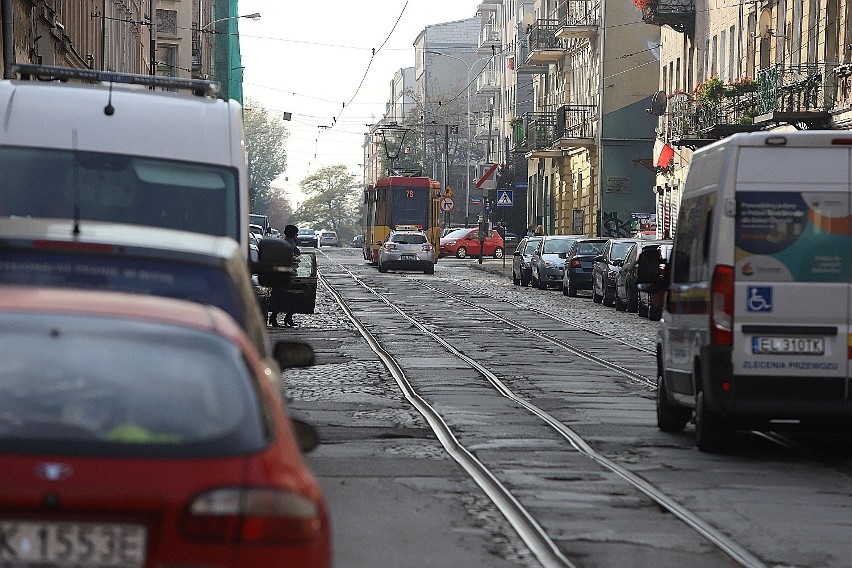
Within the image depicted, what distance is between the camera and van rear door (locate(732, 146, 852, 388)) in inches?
467

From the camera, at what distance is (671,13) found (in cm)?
5403

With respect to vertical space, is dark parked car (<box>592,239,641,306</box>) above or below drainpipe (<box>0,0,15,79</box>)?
below

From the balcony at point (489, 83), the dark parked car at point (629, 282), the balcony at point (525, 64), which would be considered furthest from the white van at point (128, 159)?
the balcony at point (489, 83)

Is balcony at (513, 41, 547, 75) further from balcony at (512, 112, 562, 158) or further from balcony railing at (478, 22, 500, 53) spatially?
Result: balcony railing at (478, 22, 500, 53)

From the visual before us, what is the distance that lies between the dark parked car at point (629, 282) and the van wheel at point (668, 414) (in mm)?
19806

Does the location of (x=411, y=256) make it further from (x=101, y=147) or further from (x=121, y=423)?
(x=121, y=423)

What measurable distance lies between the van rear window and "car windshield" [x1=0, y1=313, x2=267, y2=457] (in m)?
7.36

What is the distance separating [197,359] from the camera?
5.02 m

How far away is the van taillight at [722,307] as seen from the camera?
39.1 feet

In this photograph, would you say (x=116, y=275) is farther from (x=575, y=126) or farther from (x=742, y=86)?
(x=575, y=126)

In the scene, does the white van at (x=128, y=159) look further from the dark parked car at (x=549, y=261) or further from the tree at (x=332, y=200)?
the tree at (x=332, y=200)

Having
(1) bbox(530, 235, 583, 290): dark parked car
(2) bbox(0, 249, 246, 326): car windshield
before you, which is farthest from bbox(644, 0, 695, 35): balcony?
(2) bbox(0, 249, 246, 326): car windshield

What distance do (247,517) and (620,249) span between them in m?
34.0

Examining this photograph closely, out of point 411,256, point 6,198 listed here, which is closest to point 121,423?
point 6,198
